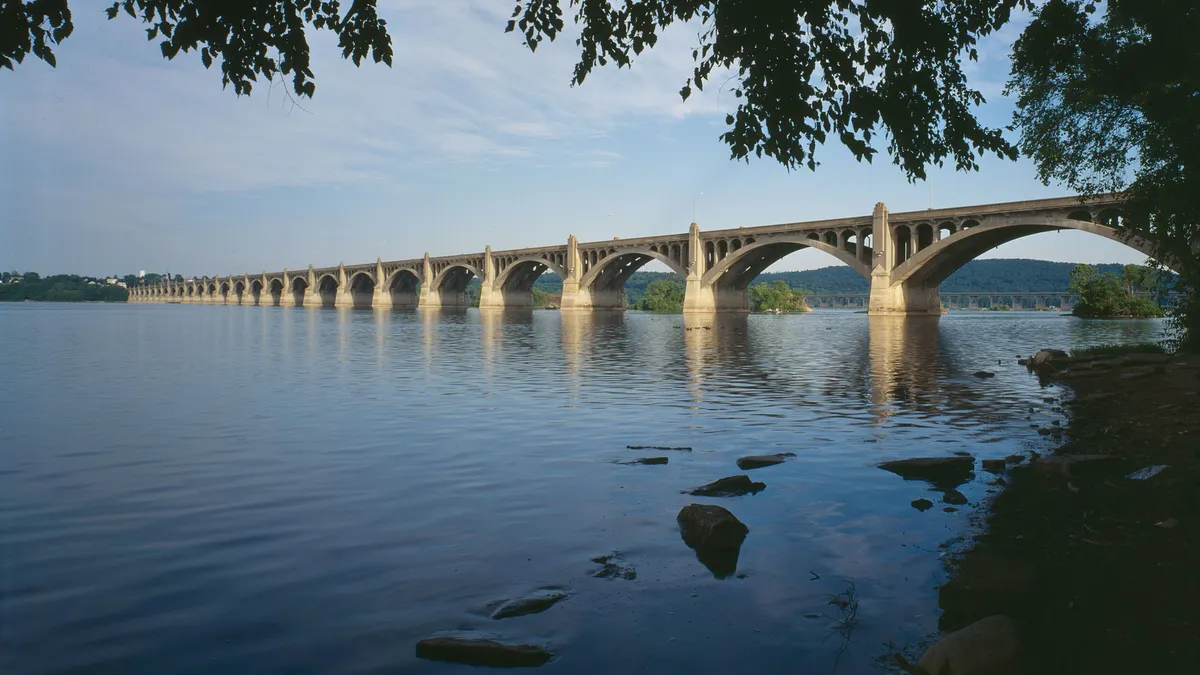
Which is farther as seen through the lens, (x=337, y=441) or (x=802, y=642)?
(x=337, y=441)

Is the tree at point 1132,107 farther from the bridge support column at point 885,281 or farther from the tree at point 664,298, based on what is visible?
the tree at point 664,298

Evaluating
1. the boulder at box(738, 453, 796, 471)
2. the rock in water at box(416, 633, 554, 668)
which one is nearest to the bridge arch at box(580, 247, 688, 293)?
the boulder at box(738, 453, 796, 471)

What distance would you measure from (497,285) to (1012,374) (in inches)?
4915

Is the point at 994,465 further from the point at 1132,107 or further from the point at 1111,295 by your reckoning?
the point at 1111,295

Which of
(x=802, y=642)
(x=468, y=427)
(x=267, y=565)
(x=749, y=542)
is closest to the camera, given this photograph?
(x=802, y=642)

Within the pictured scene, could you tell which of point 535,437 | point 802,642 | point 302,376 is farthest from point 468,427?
point 302,376

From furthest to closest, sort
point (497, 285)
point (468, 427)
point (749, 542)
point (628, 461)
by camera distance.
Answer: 1. point (497, 285)
2. point (468, 427)
3. point (628, 461)
4. point (749, 542)

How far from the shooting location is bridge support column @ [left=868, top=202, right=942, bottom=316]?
85.7m

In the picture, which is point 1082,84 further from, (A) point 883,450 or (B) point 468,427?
(B) point 468,427

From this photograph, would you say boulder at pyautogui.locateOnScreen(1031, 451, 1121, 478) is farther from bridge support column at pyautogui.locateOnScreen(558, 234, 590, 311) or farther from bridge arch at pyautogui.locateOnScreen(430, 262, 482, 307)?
bridge arch at pyautogui.locateOnScreen(430, 262, 482, 307)

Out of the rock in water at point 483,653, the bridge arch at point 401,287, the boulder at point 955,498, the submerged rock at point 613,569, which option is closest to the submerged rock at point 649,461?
the boulder at point 955,498

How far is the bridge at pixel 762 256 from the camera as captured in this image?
7362 centimetres

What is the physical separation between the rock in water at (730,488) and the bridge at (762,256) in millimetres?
18536

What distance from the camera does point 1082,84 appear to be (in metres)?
Answer: 19.6
